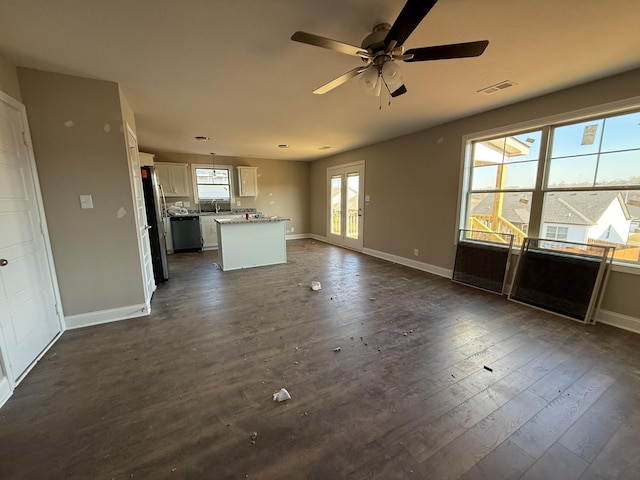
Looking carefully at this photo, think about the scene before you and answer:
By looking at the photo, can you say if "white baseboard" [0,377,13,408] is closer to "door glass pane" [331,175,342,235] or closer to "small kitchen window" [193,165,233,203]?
"small kitchen window" [193,165,233,203]

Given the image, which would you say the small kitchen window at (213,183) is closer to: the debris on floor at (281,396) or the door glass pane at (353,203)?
the door glass pane at (353,203)

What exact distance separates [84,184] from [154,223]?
129 centimetres

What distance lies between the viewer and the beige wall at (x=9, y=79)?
2.02 m

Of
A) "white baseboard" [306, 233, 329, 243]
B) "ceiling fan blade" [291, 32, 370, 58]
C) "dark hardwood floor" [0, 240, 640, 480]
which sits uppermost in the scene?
"ceiling fan blade" [291, 32, 370, 58]

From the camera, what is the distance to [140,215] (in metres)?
3.19

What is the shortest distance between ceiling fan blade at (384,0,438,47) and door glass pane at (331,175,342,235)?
523 cm

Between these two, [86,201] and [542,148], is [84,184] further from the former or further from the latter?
[542,148]

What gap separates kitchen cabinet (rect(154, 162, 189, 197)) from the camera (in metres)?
6.31

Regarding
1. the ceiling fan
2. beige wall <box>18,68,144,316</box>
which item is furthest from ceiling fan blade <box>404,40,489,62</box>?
beige wall <box>18,68,144,316</box>

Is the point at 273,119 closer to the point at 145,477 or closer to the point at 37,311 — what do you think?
the point at 37,311

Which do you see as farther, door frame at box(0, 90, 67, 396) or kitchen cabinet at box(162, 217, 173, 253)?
kitchen cabinet at box(162, 217, 173, 253)

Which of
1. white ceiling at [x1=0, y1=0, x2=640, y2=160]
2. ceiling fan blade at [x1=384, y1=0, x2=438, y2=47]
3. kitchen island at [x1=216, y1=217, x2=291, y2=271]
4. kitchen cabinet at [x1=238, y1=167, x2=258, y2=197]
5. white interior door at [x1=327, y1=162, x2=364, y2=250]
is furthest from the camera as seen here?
kitchen cabinet at [x1=238, y1=167, x2=258, y2=197]

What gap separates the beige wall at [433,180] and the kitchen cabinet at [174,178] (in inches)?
158

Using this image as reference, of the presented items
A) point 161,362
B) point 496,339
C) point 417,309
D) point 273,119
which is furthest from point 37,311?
point 496,339
